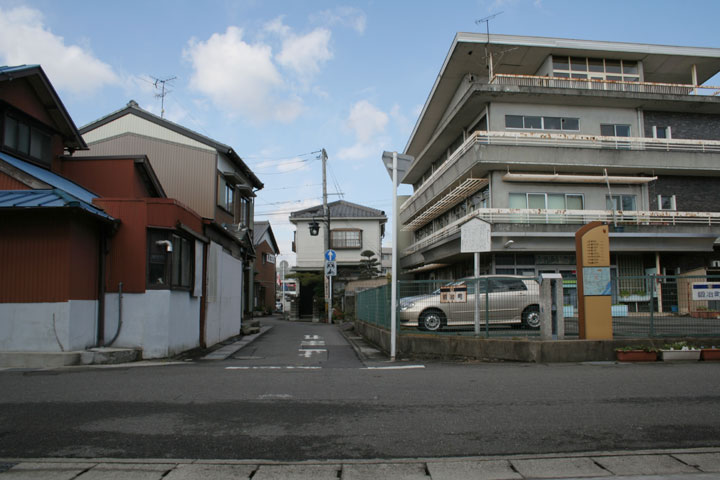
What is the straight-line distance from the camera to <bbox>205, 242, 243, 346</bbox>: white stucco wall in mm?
14172

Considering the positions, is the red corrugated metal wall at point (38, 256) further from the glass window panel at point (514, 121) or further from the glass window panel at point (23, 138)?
the glass window panel at point (514, 121)

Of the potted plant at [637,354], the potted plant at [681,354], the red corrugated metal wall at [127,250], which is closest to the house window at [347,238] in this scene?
the red corrugated metal wall at [127,250]

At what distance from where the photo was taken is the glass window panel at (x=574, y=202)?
23.8 meters

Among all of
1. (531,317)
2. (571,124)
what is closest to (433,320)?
(531,317)

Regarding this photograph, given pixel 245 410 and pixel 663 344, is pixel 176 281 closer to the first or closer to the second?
pixel 245 410

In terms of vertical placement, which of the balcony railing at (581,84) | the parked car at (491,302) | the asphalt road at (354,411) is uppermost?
the balcony railing at (581,84)

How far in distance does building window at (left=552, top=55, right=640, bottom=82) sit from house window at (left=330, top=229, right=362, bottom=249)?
20.3 m

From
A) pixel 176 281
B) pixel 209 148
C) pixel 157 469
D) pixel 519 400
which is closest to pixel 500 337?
pixel 519 400

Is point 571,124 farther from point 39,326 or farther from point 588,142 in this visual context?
point 39,326

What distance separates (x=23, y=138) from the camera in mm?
12953

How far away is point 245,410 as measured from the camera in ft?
19.9

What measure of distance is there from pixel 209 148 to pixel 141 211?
9773 mm

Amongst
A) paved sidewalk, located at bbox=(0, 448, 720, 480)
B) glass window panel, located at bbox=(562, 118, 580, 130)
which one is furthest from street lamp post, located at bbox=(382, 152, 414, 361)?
glass window panel, located at bbox=(562, 118, 580, 130)

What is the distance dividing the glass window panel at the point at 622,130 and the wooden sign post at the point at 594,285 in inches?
645
